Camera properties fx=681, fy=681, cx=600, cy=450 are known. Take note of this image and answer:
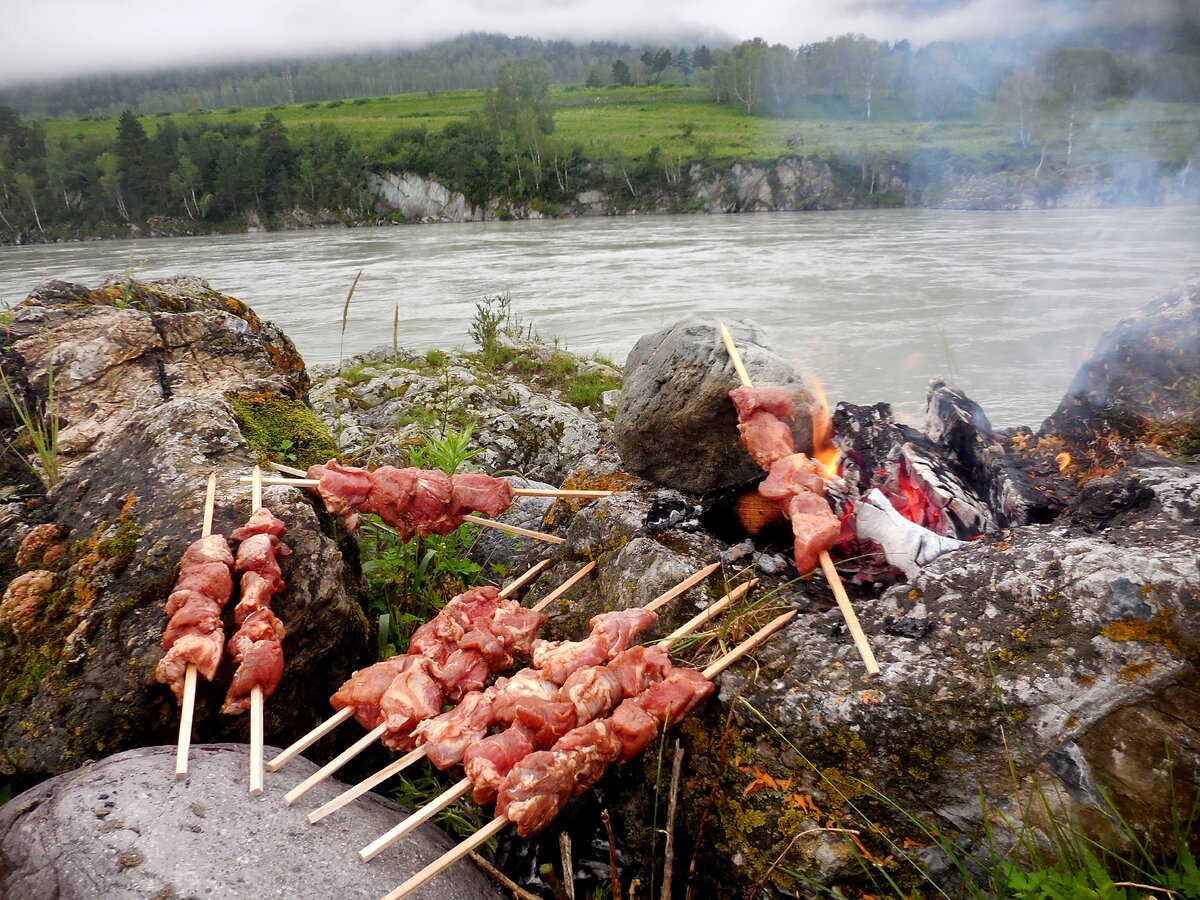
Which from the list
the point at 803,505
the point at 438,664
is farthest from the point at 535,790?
the point at 803,505

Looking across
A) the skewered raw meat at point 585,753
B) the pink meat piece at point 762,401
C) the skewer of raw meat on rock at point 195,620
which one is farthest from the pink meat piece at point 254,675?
the pink meat piece at point 762,401

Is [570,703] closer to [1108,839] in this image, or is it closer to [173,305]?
[1108,839]

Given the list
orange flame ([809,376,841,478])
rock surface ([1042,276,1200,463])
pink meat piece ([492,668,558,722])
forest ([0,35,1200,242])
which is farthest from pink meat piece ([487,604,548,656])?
forest ([0,35,1200,242])

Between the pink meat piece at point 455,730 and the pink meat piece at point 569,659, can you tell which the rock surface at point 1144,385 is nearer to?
the pink meat piece at point 569,659

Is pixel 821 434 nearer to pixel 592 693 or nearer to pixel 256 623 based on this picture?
pixel 592 693

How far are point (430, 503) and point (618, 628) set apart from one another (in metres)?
1.38

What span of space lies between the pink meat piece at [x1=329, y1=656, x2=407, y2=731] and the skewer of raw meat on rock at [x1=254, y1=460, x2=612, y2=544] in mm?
858

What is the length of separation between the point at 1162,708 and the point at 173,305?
5.78 meters

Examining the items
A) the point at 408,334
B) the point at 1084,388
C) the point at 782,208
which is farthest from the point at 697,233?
the point at 1084,388

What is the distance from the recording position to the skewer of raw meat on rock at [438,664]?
9.03ft

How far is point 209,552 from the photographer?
113 inches

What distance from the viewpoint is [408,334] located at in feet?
48.6

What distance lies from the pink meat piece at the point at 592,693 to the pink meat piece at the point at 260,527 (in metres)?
1.48

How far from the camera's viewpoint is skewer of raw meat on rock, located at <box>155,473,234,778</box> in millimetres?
2621
